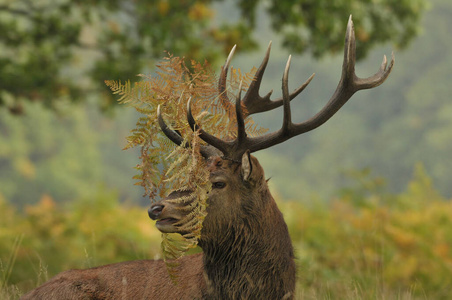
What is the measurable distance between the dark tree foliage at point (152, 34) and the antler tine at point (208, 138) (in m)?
4.95

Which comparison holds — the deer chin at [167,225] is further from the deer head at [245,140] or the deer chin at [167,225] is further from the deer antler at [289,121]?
the deer antler at [289,121]

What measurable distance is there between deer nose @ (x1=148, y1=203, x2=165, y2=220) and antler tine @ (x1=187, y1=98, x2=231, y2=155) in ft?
1.55

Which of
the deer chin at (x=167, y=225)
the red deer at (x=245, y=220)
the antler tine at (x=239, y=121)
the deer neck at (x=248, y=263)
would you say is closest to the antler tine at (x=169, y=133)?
the red deer at (x=245, y=220)

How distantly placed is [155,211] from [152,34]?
18.6 feet

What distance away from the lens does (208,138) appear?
3400mm

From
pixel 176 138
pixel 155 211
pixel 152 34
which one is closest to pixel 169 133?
pixel 176 138

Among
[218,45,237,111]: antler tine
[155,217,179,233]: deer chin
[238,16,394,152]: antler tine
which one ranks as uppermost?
[218,45,237,111]: antler tine

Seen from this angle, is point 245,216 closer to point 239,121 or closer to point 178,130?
point 239,121

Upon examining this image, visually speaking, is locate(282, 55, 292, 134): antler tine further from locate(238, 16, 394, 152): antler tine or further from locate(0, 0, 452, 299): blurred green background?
locate(0, 0, 452, 299): blurred green background

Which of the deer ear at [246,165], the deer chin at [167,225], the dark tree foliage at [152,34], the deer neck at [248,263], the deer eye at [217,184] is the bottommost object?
the deer neck at [248,263]

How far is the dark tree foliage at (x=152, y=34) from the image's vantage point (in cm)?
849

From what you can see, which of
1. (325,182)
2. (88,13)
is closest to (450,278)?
(88,13)

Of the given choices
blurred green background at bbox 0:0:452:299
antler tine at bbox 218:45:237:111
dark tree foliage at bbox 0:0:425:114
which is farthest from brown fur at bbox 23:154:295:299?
dark tree foliage at bbox 0:0:425:114

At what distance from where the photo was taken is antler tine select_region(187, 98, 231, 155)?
10.9ft
